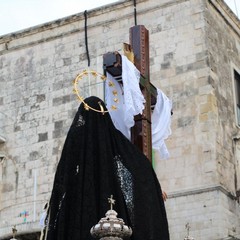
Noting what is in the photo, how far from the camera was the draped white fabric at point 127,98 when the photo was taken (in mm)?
7805

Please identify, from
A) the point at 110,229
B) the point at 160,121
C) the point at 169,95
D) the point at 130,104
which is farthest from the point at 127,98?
the point at 169,95

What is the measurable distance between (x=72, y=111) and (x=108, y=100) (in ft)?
31.4

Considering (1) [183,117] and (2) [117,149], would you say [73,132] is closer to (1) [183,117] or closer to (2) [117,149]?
(2) [117,149]

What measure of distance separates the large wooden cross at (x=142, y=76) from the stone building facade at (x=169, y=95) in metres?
7.51

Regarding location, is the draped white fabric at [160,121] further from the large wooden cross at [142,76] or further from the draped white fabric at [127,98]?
the draped white fabric at [127,98]

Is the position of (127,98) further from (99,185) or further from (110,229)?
(110,229)

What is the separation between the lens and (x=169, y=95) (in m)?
16.7

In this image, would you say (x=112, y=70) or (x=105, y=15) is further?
(x=105, y=15)

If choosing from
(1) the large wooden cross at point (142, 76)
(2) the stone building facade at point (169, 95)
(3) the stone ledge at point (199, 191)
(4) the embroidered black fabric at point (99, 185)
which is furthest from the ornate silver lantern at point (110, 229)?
(3) the stone ledge at point (199, 191)

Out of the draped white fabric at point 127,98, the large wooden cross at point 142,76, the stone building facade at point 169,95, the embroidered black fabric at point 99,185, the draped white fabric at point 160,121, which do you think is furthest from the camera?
the stone building facade at point 169,95

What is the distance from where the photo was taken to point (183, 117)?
1642cm

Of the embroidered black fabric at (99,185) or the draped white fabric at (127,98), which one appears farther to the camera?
the draped white fabric at (127,98)

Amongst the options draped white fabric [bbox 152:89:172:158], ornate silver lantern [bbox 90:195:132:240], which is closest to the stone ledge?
draped white fabric [bbox 152:89:172:158]

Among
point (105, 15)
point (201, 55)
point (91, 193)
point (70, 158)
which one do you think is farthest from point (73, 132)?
point (105, 15)
